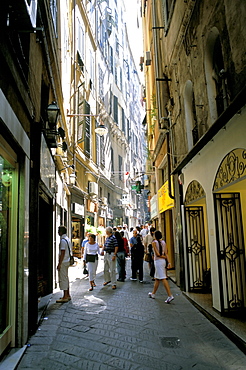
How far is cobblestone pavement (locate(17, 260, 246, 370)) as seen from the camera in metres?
4.31

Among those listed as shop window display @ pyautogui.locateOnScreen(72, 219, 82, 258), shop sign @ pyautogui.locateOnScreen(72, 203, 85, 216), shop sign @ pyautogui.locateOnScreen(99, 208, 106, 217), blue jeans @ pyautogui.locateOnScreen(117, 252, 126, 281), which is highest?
shop sign @ pyautogui.locateOnScreen(99, 208, 106, 217)

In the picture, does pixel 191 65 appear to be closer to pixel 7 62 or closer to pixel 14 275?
pixel 7 62

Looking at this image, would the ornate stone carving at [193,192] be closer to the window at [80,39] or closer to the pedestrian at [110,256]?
the pedestrian at [110,256]

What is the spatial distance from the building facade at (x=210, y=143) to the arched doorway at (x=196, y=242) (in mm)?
26

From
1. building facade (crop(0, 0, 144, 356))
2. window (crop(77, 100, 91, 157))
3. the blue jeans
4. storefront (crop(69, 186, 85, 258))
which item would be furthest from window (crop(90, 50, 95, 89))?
the blue jeans

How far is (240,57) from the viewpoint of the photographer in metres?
5.28

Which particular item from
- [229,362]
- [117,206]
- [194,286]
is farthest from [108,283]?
[117,206]

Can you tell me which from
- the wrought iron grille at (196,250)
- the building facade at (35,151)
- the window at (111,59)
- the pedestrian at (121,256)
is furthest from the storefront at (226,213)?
the window at (111,59)

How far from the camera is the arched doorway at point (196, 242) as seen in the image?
28.9 feet

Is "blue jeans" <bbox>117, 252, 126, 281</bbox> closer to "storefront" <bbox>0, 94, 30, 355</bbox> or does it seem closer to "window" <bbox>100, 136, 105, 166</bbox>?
"storefront" <bbox>0, 94, 30, 355</bbox>

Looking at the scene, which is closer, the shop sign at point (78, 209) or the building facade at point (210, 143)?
the building facade at point (210, 143)

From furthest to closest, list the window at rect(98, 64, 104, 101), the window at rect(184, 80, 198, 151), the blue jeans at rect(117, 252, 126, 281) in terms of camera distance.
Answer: the window at rect(98, 64, 104, 101) → the blue jeans at rect(117, 252, 126, 281) → the window at rect(184, 80, 198, 151)

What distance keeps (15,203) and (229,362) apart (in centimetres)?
369

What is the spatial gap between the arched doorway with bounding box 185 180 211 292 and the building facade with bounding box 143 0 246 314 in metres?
0.03
